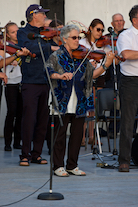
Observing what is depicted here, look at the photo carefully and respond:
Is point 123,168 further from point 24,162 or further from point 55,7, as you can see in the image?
point 55,7

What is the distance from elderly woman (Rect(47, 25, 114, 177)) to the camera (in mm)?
3621

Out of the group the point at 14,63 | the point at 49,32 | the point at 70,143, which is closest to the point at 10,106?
the point at 14,63

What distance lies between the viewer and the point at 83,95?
371 cm

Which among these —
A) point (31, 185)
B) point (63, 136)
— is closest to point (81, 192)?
point (31, 185)

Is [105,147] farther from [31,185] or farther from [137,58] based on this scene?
[31,185]

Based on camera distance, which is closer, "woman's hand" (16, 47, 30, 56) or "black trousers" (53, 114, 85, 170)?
"black trousers" (53, 114, 85, 170)

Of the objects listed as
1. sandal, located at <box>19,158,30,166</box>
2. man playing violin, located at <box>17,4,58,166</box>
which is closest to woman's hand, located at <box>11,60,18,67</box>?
man playing violin, located at <box>17,4,58,166</box>

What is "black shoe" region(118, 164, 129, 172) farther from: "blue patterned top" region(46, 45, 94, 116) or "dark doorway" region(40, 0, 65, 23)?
"dark doorway" region(40, 0, 65, 23)

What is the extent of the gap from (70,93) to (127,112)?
27.4 inches

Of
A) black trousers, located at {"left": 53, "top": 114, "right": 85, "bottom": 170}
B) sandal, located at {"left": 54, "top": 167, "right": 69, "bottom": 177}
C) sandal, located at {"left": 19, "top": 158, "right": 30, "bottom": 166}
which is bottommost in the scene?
sandal, located at {"left": 19, "top": 158, "right": 30, "bottom": 166}

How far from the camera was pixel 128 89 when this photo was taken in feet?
13.0

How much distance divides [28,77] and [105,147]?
83.6 inches

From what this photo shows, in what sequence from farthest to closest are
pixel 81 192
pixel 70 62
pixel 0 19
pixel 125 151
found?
1. pixel 0 19
2. pixel 125 151
3. pixel 70 62
4. pixel 81 192

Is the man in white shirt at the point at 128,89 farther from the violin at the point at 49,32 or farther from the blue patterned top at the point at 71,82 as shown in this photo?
the violin at the point at 49,32
